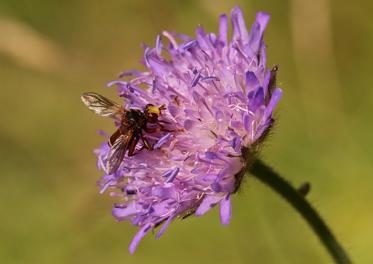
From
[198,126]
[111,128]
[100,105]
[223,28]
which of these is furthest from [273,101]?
[111,128]

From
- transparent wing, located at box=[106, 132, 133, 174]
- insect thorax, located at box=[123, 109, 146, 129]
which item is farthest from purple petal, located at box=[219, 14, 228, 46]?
transparent wing, located at box=[106, 132, 133, 174]

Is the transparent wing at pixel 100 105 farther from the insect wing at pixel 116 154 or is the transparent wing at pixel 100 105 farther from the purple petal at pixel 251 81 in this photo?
the purple petal at pixel 251 81

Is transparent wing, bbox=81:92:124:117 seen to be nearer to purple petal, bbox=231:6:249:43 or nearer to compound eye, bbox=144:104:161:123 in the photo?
compound eye, bbox=144:104:161:123

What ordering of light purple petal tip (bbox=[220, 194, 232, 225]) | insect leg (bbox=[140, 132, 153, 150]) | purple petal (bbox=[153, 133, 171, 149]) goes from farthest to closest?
insect leg (bbox=[140, 132, 153, 150])
purple petal (bbox=[153, 133, 171, 149])
light purple petal tip (bbox=[220, 194, 232, 225])

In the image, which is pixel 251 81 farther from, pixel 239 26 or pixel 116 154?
pixel 116 154

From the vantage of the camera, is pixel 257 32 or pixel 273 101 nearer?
pixel 273 101

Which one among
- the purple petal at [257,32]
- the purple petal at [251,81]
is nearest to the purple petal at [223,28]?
the purple petal at [257,32]
